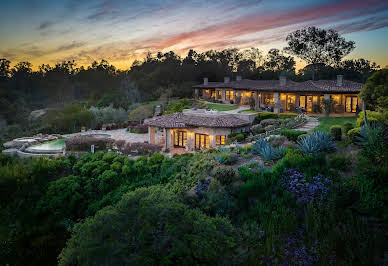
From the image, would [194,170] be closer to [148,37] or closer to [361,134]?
[361,134]

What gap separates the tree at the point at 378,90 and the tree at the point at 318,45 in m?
36.5

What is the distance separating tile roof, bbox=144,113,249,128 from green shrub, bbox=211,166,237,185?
9.56 meters

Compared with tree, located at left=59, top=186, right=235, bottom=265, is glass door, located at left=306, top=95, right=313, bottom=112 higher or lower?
higher

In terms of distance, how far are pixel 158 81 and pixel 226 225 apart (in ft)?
188

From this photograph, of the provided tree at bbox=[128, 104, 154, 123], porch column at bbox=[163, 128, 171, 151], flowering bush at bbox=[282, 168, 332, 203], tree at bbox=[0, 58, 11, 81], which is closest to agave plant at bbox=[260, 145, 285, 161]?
flowering bush at bbox=[282, 168, 332, 203]

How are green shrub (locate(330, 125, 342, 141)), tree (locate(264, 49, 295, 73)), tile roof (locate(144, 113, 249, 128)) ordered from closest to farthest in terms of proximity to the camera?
green shrub (locate(330, 125, 342, 141)) < tile roof (locate(144, 113, 249, 128)) < tree (locate(264, 49, 295, 73))

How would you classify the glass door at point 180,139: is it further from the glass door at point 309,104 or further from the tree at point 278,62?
the tree at point 278,62

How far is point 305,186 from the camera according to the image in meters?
10.7

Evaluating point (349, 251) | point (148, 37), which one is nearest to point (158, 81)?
point (148, 37)

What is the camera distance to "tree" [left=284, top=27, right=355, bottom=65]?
1871 inches

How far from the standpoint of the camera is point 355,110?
28547 mm

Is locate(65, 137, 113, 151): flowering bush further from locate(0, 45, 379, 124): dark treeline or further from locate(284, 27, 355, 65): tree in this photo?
locate(284, 27, 355, 65): tree

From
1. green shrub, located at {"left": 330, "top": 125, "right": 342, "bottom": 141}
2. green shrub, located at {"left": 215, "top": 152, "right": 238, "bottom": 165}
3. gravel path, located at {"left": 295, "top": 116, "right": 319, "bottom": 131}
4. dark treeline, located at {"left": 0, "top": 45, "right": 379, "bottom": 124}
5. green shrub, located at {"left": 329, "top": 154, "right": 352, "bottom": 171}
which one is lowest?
green shrub, located at {"left": 215, "top": 152, "right": 238, "bottom": 165}

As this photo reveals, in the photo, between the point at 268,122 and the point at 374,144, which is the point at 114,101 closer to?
the point at 268,122
